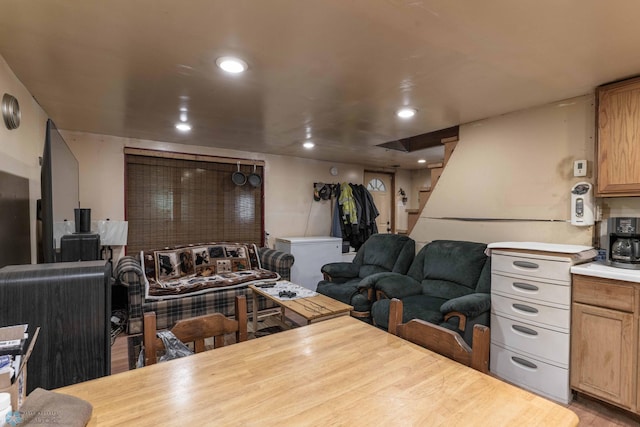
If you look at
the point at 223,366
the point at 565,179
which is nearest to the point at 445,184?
the point at 565,179

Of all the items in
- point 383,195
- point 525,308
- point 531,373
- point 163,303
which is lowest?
point 531,373

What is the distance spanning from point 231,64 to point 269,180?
117 inches

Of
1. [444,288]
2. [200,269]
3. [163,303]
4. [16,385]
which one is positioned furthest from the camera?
[200,269]

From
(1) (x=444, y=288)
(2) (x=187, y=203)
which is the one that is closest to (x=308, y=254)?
(2) (x=187, y=203)

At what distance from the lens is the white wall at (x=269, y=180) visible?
143 inches

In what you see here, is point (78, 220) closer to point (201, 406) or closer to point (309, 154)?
point (201, 406)

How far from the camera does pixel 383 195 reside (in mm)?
6250

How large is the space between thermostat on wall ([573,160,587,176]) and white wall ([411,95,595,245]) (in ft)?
0.16

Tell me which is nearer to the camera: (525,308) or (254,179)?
(525,308)

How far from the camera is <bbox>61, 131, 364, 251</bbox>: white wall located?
363cm

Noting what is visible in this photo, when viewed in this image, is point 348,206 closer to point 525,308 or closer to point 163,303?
point 163,303

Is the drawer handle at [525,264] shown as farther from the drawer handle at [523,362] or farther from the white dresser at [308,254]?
the white dresser at [308,254]

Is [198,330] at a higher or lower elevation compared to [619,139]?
lower

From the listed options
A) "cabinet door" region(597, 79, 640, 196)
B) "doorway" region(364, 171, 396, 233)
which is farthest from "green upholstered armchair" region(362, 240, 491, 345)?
"doorway" region(364, 171, 396, 233)
